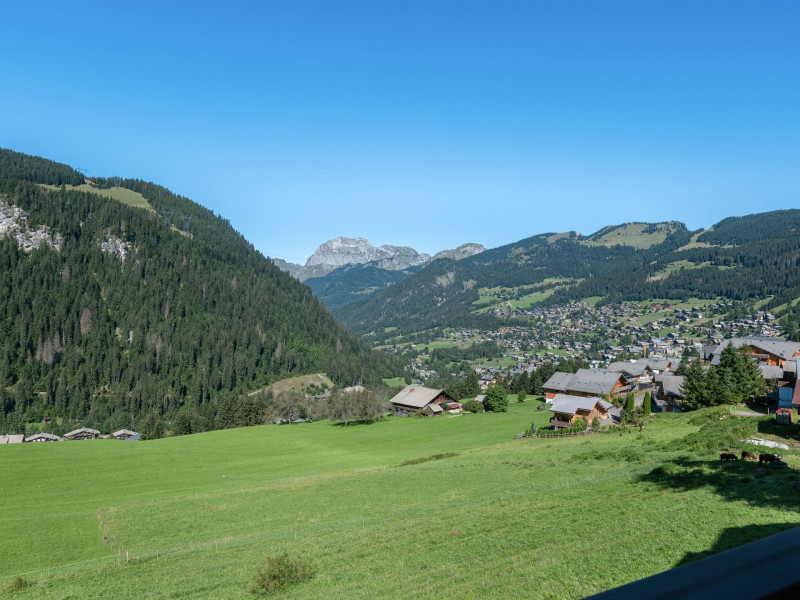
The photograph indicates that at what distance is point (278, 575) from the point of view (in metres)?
21.4

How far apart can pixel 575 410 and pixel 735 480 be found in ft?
160

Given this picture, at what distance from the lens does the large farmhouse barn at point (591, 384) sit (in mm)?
→ 89000

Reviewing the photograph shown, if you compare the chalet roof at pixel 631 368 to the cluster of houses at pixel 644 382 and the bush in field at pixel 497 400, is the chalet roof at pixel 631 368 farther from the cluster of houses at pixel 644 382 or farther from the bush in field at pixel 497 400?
the bush in field at pixel 497 400

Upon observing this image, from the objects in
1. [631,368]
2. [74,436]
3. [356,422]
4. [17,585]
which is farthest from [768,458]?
[74,436]

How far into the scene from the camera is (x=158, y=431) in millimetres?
98000

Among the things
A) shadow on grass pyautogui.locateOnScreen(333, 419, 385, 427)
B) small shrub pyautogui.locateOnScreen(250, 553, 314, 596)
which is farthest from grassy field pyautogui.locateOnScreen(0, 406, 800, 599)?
shadow on grass pyautogui.locateOnScreen(333, 419, 385, 427)

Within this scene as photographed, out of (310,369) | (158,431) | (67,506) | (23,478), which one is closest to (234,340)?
(310,369)

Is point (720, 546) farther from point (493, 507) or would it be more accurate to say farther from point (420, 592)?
point (493, 507)

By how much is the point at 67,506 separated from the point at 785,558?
58.7m

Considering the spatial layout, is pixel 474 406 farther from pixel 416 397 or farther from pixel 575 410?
pixel 575 410

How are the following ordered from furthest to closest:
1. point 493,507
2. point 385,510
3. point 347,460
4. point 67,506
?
point 347,460 < point 67,506 < point 385,510 < point 493,507

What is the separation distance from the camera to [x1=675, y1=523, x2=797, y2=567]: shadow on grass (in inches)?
611

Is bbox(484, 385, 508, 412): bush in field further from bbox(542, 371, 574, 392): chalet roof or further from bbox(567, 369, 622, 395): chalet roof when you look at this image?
bbox(567, 369, 622, 395): chalet roof

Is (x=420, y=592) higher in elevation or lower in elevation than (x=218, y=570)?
higher
